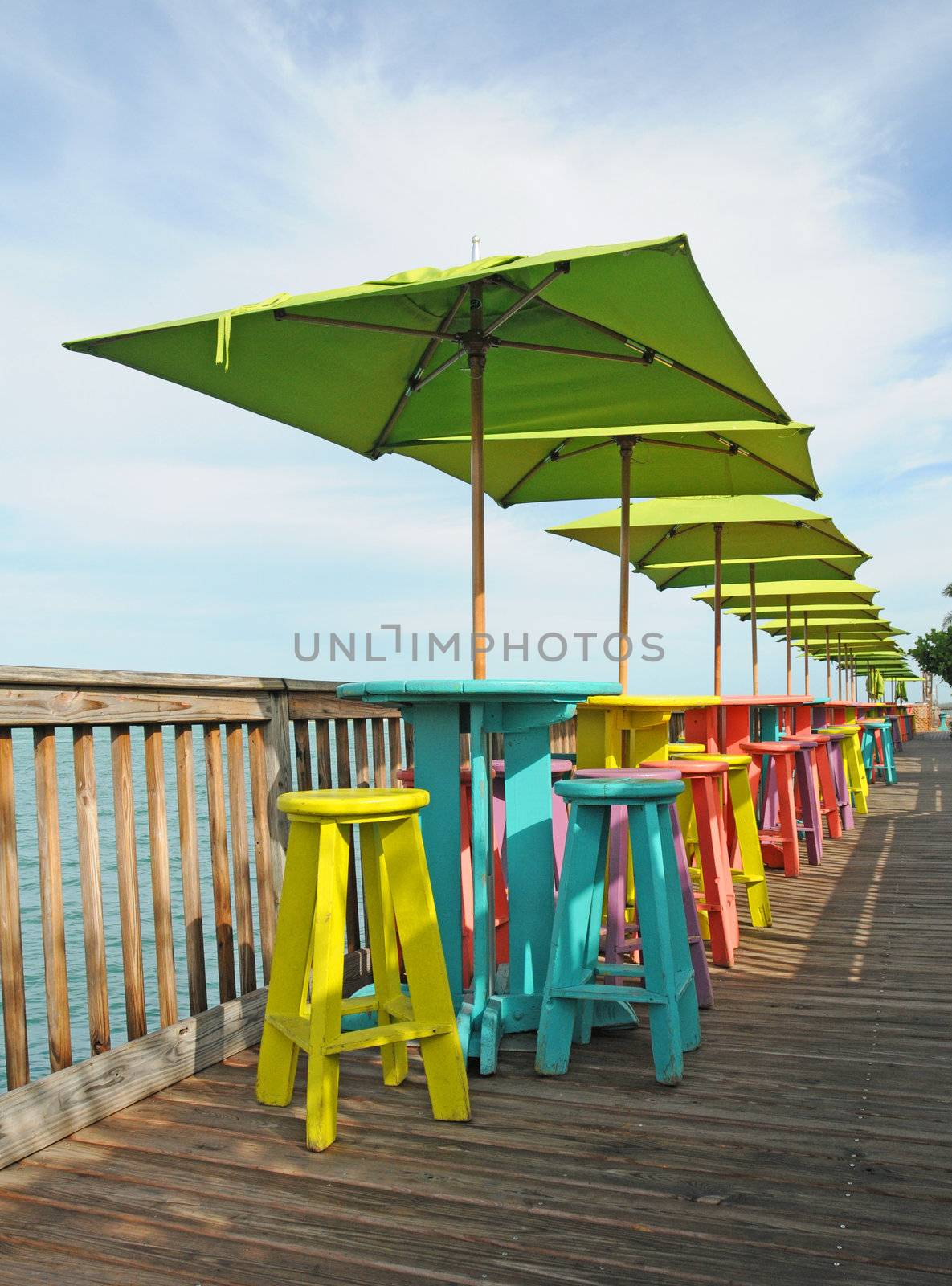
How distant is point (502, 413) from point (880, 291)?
27.5 feet

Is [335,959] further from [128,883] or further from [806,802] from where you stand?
[806,802]

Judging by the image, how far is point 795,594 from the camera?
35.6 feet

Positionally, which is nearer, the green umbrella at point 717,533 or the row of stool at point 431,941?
the row of stool at point 431,941

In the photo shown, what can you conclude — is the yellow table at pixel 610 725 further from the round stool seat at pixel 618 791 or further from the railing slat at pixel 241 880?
the railing slat at pixel 241 880

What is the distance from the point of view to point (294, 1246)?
1902 millimetres

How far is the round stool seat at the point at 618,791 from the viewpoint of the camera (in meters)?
2.88

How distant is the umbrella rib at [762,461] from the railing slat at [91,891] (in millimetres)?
3828

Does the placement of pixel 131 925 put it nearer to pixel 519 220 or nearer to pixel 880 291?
pixel 519 220

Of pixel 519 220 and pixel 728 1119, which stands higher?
pixel 519 220

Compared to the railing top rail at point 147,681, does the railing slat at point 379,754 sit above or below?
below

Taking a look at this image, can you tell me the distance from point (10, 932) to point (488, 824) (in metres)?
1.39

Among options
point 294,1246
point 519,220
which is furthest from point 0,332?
point 294,1246

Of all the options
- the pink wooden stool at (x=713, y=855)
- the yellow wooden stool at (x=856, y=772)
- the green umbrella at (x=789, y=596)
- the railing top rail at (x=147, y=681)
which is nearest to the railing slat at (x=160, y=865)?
the railing top rail at (x=147, y=681)

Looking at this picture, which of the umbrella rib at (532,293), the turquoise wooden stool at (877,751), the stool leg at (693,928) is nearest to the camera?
the umbrella rib at (532,293)
